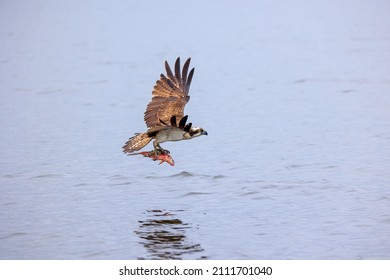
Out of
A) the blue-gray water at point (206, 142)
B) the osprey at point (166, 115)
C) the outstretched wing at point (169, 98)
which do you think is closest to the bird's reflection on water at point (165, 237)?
the blue-gray water at point (206, 142)

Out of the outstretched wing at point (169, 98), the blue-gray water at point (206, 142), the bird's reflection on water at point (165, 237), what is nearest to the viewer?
the bird's reflection on water at point (165, 237)

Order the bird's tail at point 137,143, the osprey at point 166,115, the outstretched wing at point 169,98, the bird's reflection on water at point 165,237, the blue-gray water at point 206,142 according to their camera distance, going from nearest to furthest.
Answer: the bird's reflection on water at point 165,237 → the blue-gray water at point 206,142 → the osprey at point 166,115 → the bird's tail at point 137,143 → the outstretched wing at point 169,98

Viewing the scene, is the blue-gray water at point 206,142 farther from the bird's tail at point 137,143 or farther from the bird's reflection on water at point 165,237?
the bird's tail at point 137,143

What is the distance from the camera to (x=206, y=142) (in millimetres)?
17281

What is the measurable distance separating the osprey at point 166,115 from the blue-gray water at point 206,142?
3.39ft

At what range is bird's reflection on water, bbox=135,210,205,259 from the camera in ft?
37.1

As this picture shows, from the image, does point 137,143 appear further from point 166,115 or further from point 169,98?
point 169,98

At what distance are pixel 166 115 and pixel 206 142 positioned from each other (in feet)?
13.4

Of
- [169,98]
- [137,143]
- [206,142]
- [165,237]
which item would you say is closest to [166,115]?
[169,98]

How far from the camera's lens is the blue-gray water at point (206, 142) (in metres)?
12.1

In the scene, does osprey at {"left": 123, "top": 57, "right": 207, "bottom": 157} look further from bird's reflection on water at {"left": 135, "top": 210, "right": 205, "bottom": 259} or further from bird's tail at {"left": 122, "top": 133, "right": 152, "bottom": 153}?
bird's reflection on water at {"left": 135, "top": 210, "right": 205, "bottom": 259}

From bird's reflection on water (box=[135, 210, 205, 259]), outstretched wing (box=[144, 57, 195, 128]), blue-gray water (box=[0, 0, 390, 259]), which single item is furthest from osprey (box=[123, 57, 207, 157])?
blue-gray water (box=[0, 0, 390, 259])
